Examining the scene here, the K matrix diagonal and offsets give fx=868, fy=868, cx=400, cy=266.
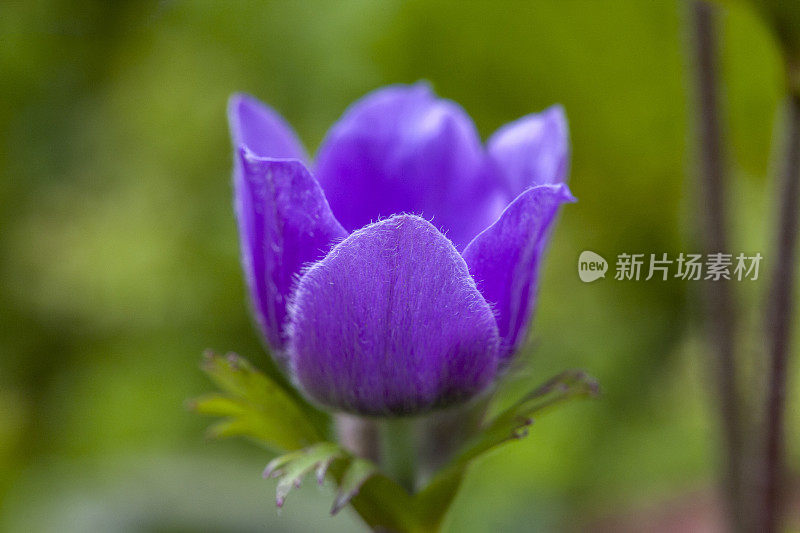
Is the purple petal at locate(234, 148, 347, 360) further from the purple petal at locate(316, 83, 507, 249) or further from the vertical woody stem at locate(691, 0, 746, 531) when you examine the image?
the vertical woody stem at locate(691, 0, 746, 531)

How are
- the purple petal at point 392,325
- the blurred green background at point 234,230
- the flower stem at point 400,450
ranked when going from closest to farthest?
1. the purple petal at point 392,325
2. the flower stem at point 400,450
3. the blurred green background at point 234,230

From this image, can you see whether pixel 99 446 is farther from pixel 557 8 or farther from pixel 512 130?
pixel 557 8

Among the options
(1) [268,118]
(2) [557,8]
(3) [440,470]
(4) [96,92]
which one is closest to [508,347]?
(3) [440,470]

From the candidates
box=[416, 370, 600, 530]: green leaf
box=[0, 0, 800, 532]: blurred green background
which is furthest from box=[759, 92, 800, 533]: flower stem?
box=[0, 0, 800, 532]: blurred green background

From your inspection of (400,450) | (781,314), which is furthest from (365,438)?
(781,314)

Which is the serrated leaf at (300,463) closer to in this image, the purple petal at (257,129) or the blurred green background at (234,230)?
the purple petal at (257,129)

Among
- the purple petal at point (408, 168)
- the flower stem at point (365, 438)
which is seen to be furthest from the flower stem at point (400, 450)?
the purple petal at point (408, 168)
